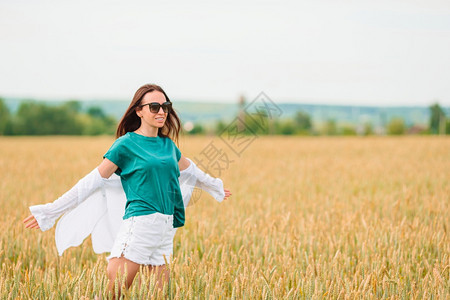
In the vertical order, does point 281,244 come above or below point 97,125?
above

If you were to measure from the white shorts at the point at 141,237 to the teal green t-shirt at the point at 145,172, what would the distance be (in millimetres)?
39

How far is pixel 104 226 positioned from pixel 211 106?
3871 inches

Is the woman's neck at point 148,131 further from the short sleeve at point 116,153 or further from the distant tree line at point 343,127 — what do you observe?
the distant tree line at point 343,127

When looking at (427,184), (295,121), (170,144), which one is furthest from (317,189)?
(295,121)

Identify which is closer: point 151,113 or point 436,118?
point 151,113

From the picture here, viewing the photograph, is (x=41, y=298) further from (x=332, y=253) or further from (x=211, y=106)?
(x=211, y=106)

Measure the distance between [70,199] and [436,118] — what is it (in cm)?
6570

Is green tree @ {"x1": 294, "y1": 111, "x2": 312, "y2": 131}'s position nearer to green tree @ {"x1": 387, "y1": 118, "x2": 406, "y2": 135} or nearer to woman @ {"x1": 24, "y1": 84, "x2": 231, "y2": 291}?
green tree @ {"x1": 387, "y1": 118, "x2": 406, "y2": 135}

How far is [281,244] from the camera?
12.4ft

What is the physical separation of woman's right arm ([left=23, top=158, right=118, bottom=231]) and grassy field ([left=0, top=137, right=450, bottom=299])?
286 millimetres

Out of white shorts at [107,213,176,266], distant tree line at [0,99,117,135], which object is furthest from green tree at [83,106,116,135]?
white shorts at [107,213,176,266]

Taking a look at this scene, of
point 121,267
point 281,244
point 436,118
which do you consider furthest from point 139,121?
point 436,118

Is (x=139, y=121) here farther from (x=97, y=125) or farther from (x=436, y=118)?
(x=436, y=118)

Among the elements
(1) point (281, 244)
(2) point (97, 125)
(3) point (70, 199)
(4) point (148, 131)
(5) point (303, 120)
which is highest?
(4) point (148, 131)
